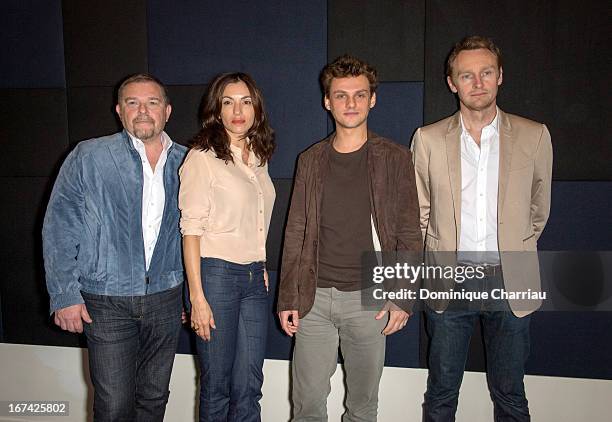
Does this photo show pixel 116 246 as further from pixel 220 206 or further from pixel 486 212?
pixel 486 212

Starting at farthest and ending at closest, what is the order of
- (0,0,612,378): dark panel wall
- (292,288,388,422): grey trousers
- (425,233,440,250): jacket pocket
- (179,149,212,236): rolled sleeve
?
(0,0,612,378): dark panel wall, (425,233,440,250): jacket pocket, (292,288,388,422): grey trousers, (179,149,212,236): rolled sleeve

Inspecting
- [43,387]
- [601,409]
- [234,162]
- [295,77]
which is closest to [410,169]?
[234,162]

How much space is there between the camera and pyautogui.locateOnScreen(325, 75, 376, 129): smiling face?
6.48 ft

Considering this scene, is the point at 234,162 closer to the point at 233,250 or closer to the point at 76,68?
the point at 233,250

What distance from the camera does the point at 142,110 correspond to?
78.9 inches

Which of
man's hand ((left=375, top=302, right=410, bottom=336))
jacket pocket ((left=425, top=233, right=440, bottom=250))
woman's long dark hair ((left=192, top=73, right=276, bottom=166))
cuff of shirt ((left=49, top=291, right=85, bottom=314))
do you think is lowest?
man's hand ((left=375, top=302, right=410, bottom=336))

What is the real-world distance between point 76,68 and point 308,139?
140cm

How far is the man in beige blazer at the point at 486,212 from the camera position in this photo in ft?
6.70

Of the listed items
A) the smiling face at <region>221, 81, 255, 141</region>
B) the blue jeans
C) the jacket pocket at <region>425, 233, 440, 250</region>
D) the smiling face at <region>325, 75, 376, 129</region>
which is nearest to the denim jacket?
the blue jeans

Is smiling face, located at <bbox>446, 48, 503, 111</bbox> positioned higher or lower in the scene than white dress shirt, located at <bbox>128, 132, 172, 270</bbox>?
higher

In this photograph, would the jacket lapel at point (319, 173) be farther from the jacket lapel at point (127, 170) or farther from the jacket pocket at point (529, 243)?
the jacket pocket at point (529, 243)

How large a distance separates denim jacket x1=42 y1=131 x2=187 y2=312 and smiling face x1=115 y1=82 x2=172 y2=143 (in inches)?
3.9

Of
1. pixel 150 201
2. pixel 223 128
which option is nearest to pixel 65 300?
pixel 150 201

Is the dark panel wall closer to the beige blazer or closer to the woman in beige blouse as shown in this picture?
the beige blazer
